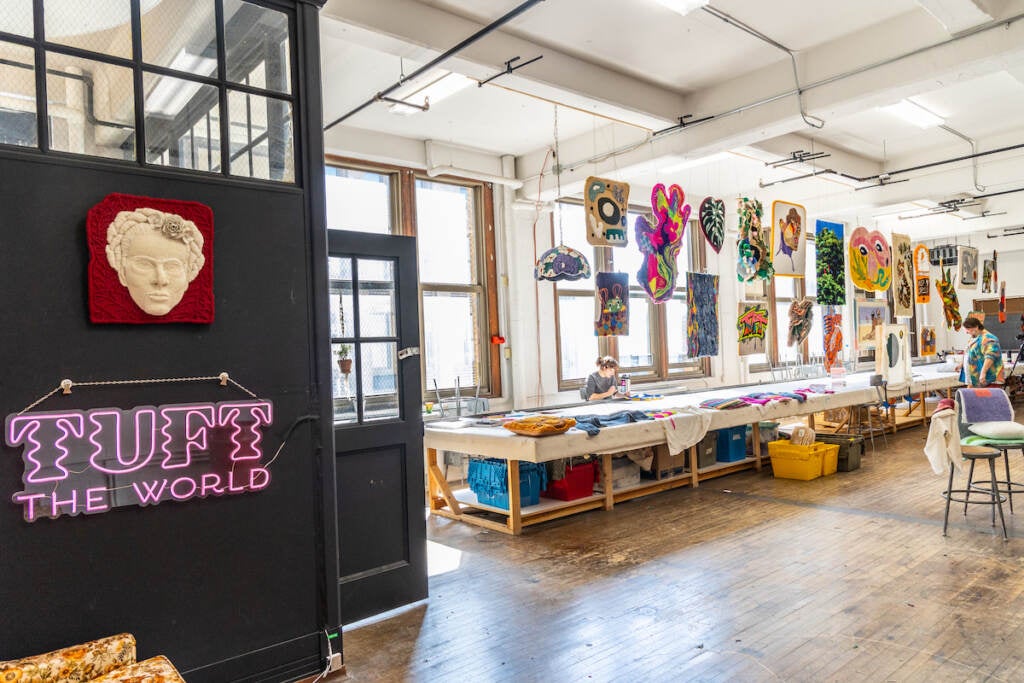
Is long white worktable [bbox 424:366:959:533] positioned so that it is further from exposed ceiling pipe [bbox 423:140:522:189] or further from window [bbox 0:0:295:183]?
exposed ceiling pipe [bbox 423:140:522:189]

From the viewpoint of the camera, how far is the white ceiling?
197 inches

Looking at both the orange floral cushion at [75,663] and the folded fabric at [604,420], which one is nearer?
the orange floral cushion at [75,663]

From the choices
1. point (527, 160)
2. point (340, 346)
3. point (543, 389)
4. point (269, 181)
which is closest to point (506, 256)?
point (527, 160)

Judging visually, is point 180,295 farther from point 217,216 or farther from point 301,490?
point 301,490

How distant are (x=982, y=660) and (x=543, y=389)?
6156 mm

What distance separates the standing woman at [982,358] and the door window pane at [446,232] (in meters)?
5.63

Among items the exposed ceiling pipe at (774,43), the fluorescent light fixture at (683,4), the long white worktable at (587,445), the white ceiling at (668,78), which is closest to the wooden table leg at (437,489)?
the long white worktable at (587,445)

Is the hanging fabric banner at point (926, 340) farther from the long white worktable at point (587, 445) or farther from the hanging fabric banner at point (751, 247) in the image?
the hanging fabric banner at point (751, 247)

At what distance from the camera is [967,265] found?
12.2 m

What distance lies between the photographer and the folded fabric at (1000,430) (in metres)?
4.63

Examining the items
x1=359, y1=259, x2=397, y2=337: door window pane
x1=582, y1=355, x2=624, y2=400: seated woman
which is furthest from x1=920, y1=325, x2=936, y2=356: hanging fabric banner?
x1=359, y1=259, x2=397, y2=337: door window pane

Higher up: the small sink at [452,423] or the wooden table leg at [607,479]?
the small sink at [452,423]

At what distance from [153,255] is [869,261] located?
26.7 feet

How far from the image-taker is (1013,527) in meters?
5.02
